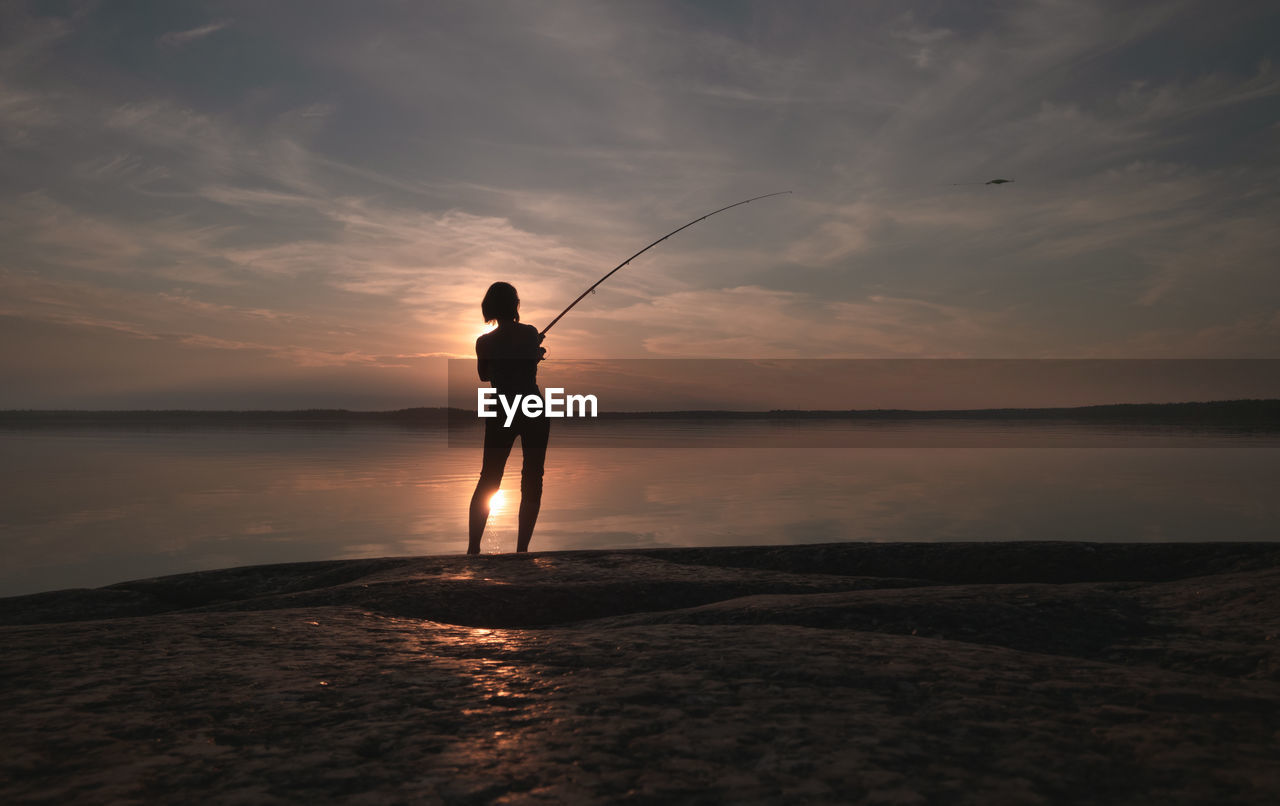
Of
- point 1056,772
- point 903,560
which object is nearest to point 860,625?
point 1056,772

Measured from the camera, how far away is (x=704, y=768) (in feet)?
3.68

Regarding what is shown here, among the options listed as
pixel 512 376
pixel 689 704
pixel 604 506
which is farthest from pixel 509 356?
pixel 604 506

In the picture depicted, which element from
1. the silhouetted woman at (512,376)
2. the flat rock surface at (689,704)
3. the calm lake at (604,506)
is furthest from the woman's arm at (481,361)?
the flat rock surface at (689,704)

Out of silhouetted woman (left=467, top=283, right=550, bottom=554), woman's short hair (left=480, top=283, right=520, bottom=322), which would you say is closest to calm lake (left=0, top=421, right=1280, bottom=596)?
silhouetted woman (left=467, top=283, right=550, bottom=554)

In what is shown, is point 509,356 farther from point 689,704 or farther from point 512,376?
point 689,704

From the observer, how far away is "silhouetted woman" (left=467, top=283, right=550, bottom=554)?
604 cm

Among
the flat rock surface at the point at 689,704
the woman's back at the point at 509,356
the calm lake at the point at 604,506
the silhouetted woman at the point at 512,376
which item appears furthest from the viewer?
the calm lake at the point at 604,506

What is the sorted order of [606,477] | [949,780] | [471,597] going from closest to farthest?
1. [949,780]
2. [471,597]
3. [606,477]

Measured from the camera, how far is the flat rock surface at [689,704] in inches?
42.5

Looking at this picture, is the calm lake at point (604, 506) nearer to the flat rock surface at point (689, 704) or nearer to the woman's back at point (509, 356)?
the woman's back at point (509, 356)

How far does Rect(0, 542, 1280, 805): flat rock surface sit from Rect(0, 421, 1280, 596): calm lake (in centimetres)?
616

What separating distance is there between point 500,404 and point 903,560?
337cm

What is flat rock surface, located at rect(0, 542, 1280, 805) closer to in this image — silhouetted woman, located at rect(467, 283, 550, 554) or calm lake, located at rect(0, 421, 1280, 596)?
silhouetted woman, located at rect(467, 283, 550, 554)

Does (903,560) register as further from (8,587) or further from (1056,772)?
(8,587)
